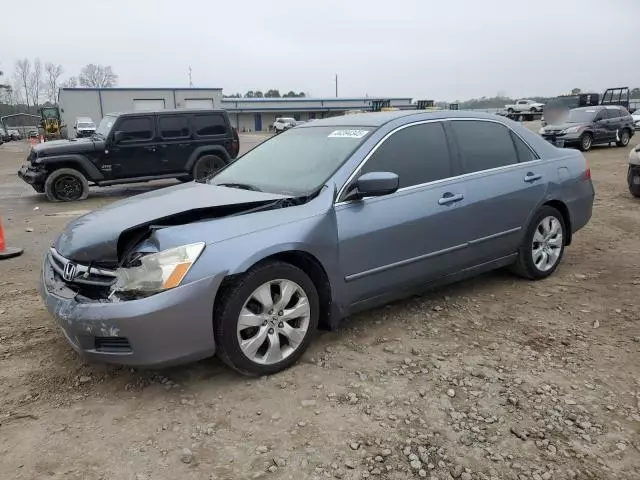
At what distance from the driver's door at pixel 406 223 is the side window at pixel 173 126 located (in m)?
8.96

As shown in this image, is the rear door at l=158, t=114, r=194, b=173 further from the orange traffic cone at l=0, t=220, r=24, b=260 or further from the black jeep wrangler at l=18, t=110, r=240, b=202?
the orange traffic cone at l=0, t=220, r=24, b=260

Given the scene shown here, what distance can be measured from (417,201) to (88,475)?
275cm

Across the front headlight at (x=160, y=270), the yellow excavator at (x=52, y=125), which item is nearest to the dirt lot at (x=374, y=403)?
the front headlight at (x=160, y=270)

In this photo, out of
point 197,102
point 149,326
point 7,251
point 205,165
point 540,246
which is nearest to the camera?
point 149,326

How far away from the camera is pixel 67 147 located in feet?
36.6

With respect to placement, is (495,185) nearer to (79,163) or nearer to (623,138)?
(79,163)

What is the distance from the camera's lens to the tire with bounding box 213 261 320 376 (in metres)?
3.16

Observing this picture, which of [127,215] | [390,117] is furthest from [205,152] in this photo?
[127,215]

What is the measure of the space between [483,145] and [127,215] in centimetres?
299

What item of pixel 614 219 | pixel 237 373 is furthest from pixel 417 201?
pixel 614 219

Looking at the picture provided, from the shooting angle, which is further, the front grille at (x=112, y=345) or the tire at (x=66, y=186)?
the tire at (x=66, y=186)

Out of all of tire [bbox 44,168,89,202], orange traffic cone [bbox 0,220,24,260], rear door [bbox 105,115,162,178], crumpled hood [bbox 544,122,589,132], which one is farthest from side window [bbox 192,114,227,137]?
crumpled hood [bbox 544,122,589,132]

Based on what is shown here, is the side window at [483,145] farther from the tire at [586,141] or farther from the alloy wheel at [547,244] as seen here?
the tire at [586,141]

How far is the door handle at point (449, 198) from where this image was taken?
4.20m
